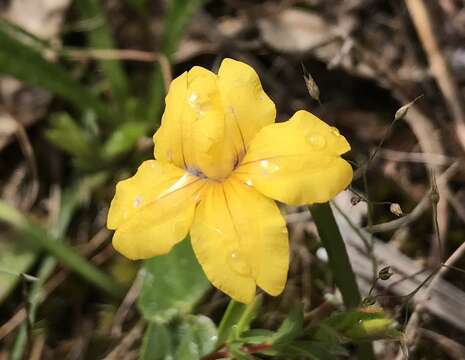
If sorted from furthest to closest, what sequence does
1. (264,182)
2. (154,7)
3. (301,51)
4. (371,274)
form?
(154,7) < (301,51) < (371,274) < (264,182)

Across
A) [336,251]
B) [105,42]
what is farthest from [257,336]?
[105,42]

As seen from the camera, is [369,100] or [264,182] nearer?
[264,182]

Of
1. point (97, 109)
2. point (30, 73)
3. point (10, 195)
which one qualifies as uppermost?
point (30, 73)

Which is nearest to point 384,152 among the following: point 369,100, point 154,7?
point 369,100

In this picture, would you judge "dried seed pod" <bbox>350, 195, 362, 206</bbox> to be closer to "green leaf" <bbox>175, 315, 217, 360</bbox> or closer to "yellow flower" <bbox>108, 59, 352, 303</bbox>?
"yellow flower" <bbox>108, 59, 352, 303</bbox>

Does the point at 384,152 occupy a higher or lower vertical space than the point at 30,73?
lower

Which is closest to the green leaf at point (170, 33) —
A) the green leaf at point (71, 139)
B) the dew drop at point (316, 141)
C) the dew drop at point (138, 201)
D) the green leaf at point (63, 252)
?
the green leaf at point (71, 139)

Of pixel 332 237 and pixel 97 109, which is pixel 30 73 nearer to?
pixel 97 109

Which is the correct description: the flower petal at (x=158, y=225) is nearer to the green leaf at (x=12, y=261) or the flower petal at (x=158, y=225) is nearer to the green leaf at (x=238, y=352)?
the green leaf at (x=238, y=352)
